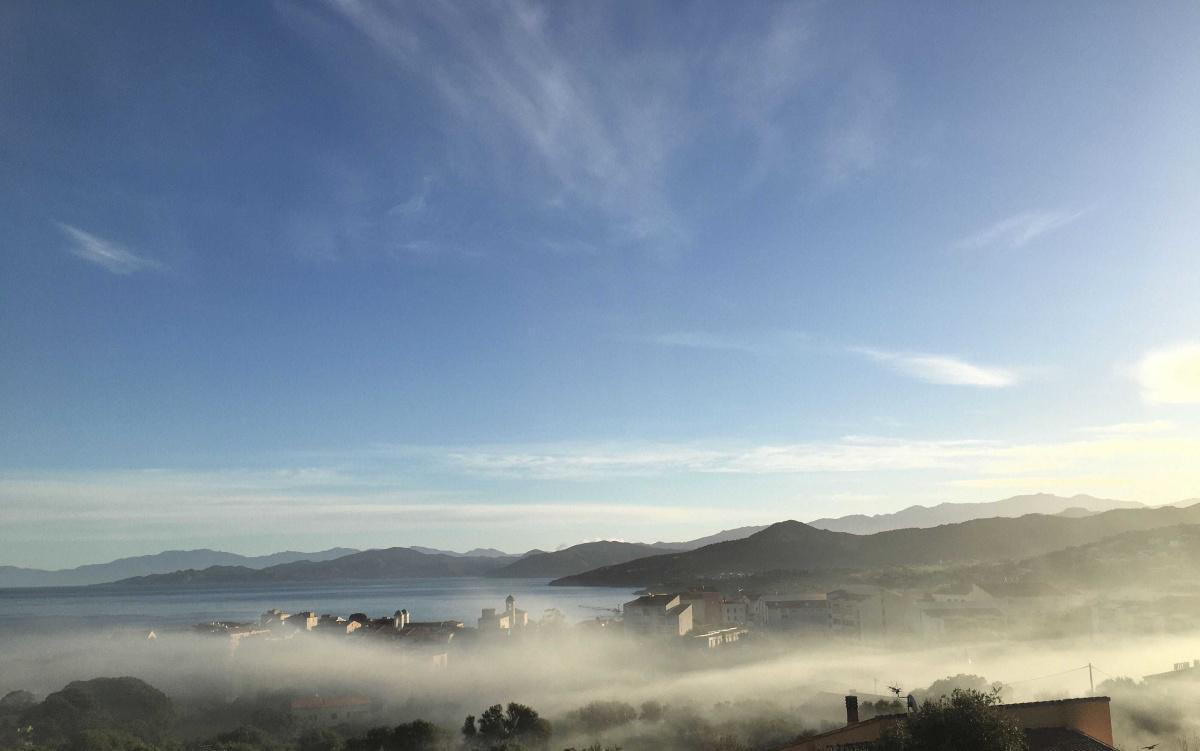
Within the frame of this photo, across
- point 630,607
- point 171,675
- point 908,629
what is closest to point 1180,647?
point 908,629

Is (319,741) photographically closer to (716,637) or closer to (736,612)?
(716,637)

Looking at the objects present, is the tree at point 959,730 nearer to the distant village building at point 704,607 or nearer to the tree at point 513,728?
the tree at point 513,728

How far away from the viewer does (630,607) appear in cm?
7875

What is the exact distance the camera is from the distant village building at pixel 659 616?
74.1 metres

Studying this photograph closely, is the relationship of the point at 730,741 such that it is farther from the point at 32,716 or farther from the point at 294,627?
the point at 294,627

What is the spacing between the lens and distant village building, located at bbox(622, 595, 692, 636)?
7412cm

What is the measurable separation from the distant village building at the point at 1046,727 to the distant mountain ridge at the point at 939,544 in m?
122

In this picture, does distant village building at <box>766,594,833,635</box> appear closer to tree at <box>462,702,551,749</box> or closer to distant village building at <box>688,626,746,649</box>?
distant village building at <box>688,626,746,649</box>

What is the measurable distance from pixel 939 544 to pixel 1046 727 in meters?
150

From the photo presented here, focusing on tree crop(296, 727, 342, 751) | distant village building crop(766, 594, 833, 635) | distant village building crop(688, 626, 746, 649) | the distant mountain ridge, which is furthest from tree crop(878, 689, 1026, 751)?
the distant mountain ridge

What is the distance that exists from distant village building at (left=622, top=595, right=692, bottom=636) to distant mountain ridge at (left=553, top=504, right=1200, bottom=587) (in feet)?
246

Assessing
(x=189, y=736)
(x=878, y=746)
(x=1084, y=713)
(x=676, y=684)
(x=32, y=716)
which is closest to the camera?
(x=878, y=746)

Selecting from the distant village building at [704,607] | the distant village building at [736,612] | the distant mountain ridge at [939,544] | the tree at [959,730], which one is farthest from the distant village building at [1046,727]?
the distant mountain ridge at [939,544]

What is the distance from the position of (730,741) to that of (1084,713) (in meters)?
19.9
